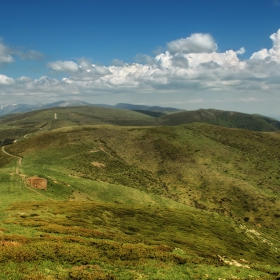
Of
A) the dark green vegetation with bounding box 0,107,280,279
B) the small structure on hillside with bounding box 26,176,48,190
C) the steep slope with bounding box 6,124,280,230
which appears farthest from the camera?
the steep slope with bounding box 6,124,280,230

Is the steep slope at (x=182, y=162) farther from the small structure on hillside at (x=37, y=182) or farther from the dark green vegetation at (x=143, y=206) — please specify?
the small structure on hillside at (x=37, y=182)

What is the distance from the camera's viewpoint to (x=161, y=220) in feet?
201

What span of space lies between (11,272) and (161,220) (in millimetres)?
44695

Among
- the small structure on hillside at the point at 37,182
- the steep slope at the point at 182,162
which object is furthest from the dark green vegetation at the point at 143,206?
the small structure on hillside at the point at 37,182

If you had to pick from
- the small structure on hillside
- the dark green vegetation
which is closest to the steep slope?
the dark green vegetation

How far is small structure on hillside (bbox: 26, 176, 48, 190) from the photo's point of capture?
76794mm

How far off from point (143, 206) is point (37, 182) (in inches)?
1333

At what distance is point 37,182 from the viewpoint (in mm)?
79250

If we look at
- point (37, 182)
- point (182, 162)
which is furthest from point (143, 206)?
point (182, 162)

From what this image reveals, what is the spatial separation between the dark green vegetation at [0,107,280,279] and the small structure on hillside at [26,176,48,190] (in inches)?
70.9

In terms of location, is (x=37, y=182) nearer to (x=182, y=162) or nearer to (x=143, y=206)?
(x=143, y=206)

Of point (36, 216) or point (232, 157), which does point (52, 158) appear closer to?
point (36, 216)

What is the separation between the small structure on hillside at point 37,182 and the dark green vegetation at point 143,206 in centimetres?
180

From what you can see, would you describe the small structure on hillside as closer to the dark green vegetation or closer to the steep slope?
the dark green vegetation
